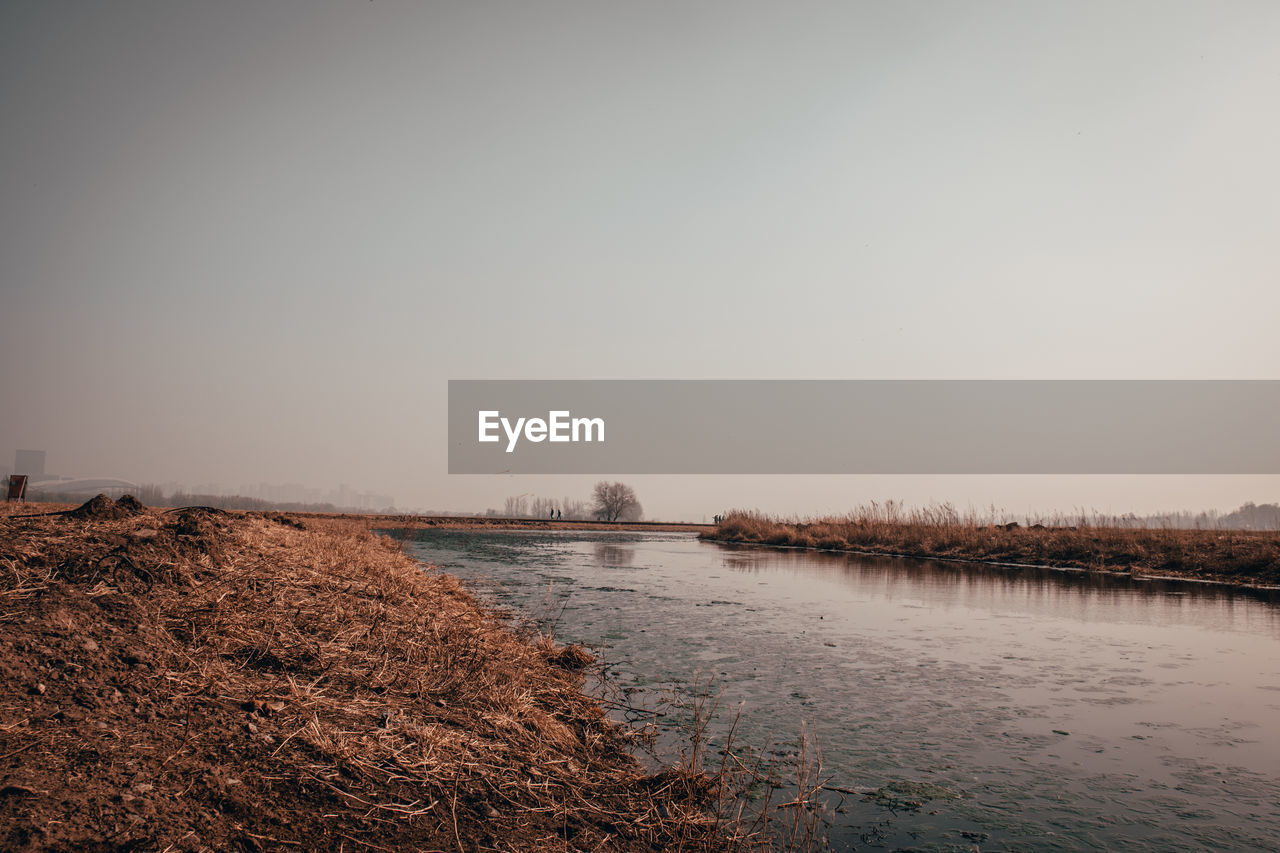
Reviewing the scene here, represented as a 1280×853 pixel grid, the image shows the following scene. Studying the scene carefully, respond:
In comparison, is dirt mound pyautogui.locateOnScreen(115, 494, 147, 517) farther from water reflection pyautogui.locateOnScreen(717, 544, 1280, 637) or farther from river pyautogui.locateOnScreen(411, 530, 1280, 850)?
water reflection pyautogui.locateOnScreen(717, 544, 1280, 637)

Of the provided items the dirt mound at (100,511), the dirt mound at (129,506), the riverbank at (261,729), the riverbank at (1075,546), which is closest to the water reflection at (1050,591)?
the riverbank at (1075,546)

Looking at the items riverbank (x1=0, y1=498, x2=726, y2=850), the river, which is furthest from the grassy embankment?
riverbank (x1=0, y1=498, x2=726, y2=850)

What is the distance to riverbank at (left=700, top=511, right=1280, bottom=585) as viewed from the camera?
19219 millimetres

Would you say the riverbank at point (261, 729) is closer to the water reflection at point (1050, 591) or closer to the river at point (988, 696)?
the river at point (988, 696)

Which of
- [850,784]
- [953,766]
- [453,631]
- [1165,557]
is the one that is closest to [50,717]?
[453,631]

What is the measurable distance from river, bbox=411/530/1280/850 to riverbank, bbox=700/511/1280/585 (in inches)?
195

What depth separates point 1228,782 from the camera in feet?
15.3

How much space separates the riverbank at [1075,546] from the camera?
1922cm

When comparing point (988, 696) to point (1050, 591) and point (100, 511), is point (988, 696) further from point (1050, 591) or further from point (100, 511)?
point (1050, 591)

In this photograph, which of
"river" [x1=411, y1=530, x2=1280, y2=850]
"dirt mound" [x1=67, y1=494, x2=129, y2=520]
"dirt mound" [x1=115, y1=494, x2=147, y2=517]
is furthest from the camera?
"dirt mound" [x1=115, y1=494, x2=147, y2=517]

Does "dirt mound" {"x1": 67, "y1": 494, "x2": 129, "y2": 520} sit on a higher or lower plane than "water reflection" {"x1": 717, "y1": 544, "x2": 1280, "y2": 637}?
higher

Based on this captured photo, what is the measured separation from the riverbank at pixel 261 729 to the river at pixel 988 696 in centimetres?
143

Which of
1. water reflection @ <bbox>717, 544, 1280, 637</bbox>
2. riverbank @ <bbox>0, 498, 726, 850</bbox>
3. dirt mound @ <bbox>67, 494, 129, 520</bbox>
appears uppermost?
dirt mound @ <bbox>67, 494, 129, 520</bbox>

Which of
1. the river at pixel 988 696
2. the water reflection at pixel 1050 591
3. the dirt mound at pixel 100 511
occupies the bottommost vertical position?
the water reflection at pixel 1050 591
